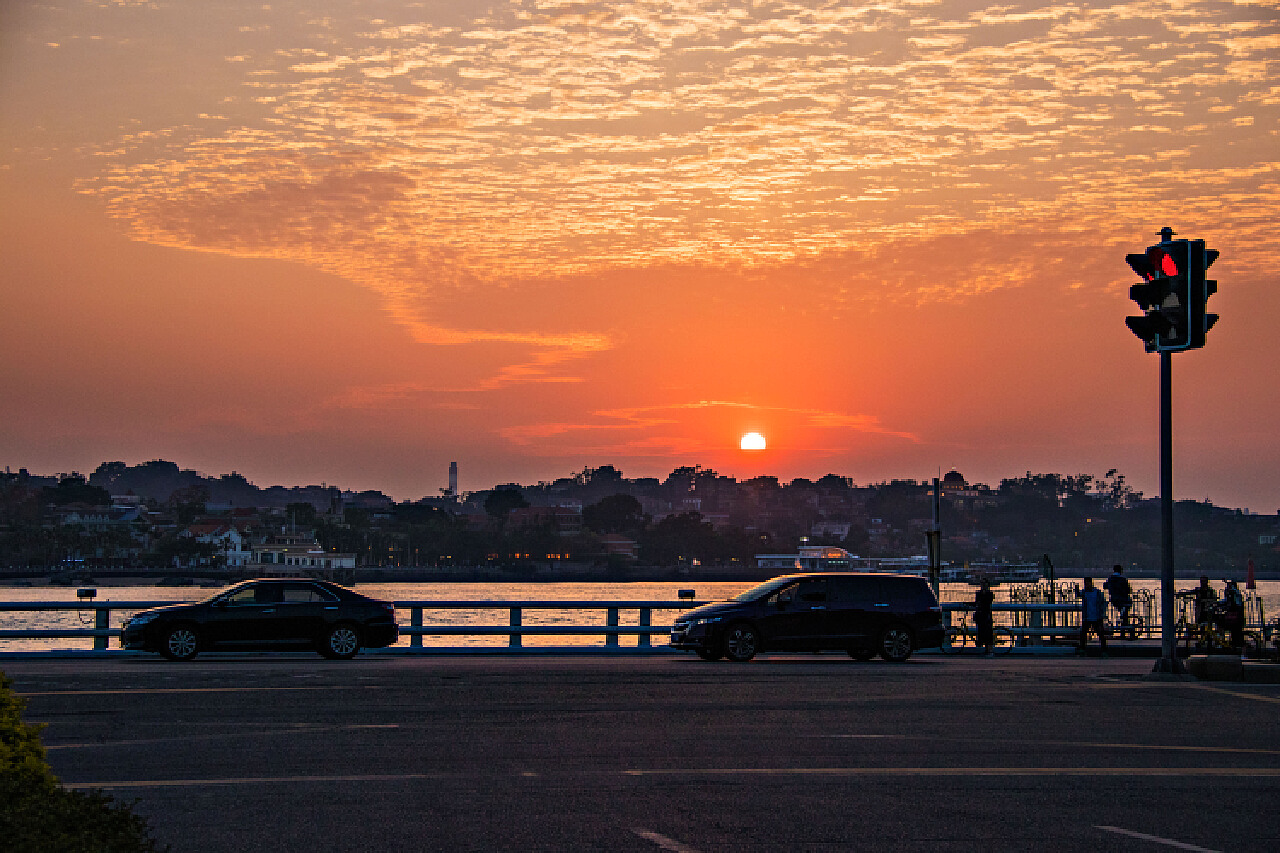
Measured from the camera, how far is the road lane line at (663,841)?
28.7ft

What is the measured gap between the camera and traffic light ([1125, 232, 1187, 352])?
21.5 m

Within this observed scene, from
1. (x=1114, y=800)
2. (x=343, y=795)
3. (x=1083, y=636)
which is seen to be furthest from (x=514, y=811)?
(x=1083, y=636)

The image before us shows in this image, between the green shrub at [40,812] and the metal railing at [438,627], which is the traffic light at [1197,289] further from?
the green shrub at [40,812]

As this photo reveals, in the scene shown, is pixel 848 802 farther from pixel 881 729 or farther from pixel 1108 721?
pixel 1108 721

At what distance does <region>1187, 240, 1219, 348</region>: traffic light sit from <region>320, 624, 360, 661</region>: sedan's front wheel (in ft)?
52.2

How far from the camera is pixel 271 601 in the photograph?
26.0 m

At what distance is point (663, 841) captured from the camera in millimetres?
8977

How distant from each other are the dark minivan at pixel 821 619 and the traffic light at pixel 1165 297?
7.47 m

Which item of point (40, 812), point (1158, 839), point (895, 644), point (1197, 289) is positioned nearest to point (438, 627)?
point (895, 644)

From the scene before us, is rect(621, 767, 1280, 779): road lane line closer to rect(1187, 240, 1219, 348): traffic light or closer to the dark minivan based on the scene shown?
rect(1187, 240, 1219, 348): traffic light

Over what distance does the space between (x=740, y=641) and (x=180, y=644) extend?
10524 millimetres

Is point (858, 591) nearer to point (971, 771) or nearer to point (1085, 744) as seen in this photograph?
point (1085, 744)

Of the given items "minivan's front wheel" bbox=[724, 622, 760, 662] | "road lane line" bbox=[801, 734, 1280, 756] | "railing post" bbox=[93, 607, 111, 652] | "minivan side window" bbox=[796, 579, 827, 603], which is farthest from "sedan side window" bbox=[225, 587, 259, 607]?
"road lane line" bbox=[801, 734, 1280, 756]

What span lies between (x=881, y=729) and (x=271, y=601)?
14.6 metres
